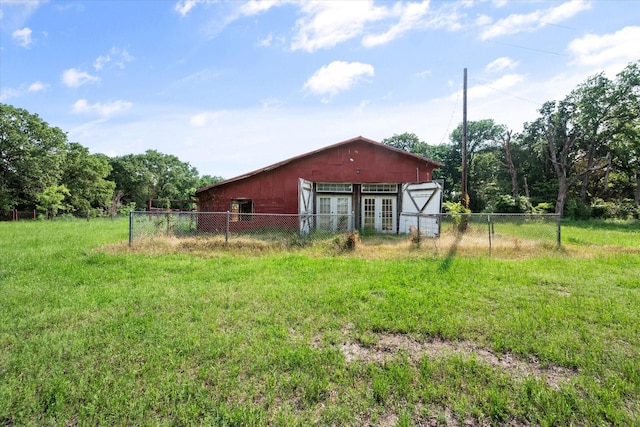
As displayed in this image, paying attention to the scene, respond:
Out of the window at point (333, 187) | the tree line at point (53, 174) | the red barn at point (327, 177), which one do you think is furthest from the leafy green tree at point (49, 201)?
the window at point (333, 187)

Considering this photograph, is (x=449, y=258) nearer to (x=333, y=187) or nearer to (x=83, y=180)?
(x=333, y=187)

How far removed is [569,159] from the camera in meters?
30.1

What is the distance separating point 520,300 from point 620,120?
31.1m

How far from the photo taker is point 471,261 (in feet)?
23.1

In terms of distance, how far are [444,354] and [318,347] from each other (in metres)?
1.40

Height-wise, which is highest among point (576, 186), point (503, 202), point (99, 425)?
point (576, 186)

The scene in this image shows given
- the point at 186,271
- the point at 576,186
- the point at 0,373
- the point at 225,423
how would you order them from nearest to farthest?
the point at 225,423, the point at 0,373, the point at 186,271, the point at 576,186

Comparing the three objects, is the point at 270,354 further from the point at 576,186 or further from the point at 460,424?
the point at 576,186

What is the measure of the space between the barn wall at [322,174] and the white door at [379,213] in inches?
43.7

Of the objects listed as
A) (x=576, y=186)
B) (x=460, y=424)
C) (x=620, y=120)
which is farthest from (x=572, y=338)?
(x=576, y=186)


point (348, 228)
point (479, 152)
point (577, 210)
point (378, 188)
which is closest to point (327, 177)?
point (378, 188)

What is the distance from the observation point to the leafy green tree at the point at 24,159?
88.2 ft

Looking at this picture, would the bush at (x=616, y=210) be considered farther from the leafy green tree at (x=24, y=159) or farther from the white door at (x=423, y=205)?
the leafy green tree at (x=24, y=159)

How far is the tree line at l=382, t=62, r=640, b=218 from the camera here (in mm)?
23906
